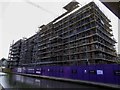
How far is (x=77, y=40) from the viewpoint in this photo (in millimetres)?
38375

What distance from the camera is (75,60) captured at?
36.2 metres

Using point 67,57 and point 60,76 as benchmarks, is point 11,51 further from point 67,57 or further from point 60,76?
point 60,76

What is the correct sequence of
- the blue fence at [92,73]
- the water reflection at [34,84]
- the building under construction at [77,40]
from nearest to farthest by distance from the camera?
the water reflection at [34,84] < the blue fence at [92,73] < the building under construction at [77,40]

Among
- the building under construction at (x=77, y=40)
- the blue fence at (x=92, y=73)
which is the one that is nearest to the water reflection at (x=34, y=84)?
the blue fence at (x=92, y=73)

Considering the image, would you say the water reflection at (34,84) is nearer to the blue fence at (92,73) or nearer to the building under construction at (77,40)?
the blue fence at (92,73)

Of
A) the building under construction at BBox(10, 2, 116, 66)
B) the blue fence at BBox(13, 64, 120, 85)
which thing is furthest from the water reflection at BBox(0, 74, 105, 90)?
the building under construction at BBox(10, 2, 116, 66)

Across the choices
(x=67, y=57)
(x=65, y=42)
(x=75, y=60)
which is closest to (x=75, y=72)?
(x=75, y=60)

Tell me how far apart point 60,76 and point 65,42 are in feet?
45.2

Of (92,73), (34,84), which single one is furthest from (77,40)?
(34,84)

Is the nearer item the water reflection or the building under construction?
the water reflection

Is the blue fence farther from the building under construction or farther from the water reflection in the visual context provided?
the building under construction

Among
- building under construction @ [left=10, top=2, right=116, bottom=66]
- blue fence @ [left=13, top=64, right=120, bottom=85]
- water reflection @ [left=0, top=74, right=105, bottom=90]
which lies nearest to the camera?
water reflection @ [left=0, top=74, right=105, bottom=90]

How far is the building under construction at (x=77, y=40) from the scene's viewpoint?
34.3m

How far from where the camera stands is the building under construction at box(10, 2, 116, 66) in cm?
3434
